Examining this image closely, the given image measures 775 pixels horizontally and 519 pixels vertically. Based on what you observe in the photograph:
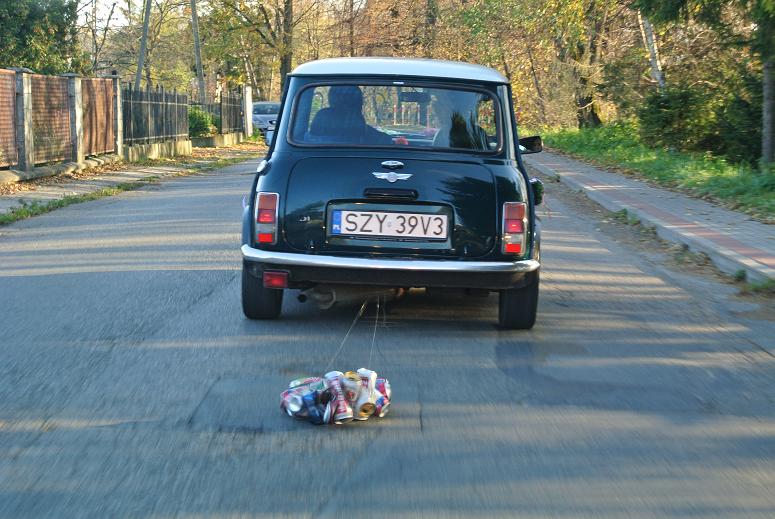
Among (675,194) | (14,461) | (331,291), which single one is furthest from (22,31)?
(14,461)

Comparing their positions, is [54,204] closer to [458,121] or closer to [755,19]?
[458,121]

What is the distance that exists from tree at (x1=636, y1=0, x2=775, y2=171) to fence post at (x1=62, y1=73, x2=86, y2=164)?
39.3 ft

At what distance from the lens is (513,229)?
20.5ft

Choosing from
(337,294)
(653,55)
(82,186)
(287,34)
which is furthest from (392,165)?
(287,34)

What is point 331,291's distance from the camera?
6.62 metres

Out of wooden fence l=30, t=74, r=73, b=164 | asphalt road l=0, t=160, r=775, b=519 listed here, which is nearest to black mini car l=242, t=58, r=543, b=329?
asphalt road l=0, t=160, r=775, b=519

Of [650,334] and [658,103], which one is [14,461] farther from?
[658,103]

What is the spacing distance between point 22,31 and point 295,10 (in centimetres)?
2459

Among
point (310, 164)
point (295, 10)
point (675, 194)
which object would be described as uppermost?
Answer: point (295, 10)

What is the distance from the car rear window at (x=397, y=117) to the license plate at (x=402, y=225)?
0.57 meters

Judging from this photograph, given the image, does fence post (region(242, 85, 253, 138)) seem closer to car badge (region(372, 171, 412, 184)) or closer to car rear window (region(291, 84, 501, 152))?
car rear window (region(291, 84, 501, 152))

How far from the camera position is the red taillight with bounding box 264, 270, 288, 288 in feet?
20.5

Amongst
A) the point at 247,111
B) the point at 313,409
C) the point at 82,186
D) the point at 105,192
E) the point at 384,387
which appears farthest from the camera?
the point at 247,111

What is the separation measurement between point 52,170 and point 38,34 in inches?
657
